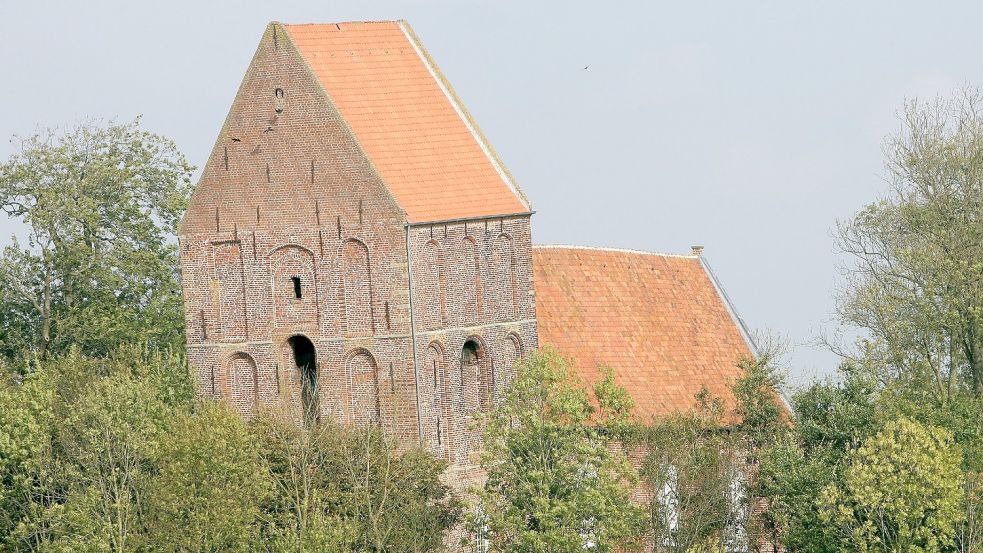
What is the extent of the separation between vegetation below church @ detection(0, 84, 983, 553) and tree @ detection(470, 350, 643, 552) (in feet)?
0.16

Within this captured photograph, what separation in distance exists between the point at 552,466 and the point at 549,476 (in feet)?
2.04

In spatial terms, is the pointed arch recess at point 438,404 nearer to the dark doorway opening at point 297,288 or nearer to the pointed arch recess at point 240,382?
the dark doorway opening at point 297,288

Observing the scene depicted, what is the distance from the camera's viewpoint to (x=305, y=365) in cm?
5481

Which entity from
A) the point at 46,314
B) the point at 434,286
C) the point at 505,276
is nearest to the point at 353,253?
the point at 434,286

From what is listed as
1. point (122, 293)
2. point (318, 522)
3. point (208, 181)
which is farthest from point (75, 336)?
point (318, 522)

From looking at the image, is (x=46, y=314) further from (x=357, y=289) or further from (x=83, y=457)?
(x=357, y=289)

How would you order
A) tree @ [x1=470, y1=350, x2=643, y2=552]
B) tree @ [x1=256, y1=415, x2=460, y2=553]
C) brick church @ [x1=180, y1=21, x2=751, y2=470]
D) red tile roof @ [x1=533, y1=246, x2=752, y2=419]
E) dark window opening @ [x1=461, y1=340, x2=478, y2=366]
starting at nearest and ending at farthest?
tree @ [x1=470, y1=350, x2=643, y2=552]
tree @ [x1=256, y1=415, x2=460, y2=553]
brick church @ [x1=180, y1=21, x2=751, y2=470]
dark window opening @ [x1=461, y1=340, x2=478, y2=366]
red tile roof @ [x1=533, y1=246, x2=752, y2=419]

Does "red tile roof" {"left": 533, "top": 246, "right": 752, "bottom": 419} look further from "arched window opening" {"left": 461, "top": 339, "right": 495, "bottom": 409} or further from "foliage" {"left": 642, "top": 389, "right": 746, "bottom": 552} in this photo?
"arched window opening" {"left": 461, "top": 339, "right": 495, "bottom": 409}

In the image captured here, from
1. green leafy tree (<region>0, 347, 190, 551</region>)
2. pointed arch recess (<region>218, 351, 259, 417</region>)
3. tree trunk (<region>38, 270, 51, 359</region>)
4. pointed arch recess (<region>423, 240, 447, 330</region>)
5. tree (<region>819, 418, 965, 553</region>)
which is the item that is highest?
tree trunk (<region>38, 270, 51, 359</region>)

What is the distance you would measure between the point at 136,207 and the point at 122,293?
2624 mm

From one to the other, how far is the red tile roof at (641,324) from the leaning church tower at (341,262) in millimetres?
4272

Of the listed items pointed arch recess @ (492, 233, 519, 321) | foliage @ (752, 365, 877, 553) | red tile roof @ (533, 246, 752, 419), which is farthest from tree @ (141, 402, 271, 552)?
foliage @ (752, 365, 877, 553)

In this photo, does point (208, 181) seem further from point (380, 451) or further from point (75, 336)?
point (75, 336)

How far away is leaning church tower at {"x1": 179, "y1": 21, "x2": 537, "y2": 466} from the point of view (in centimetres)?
5328
